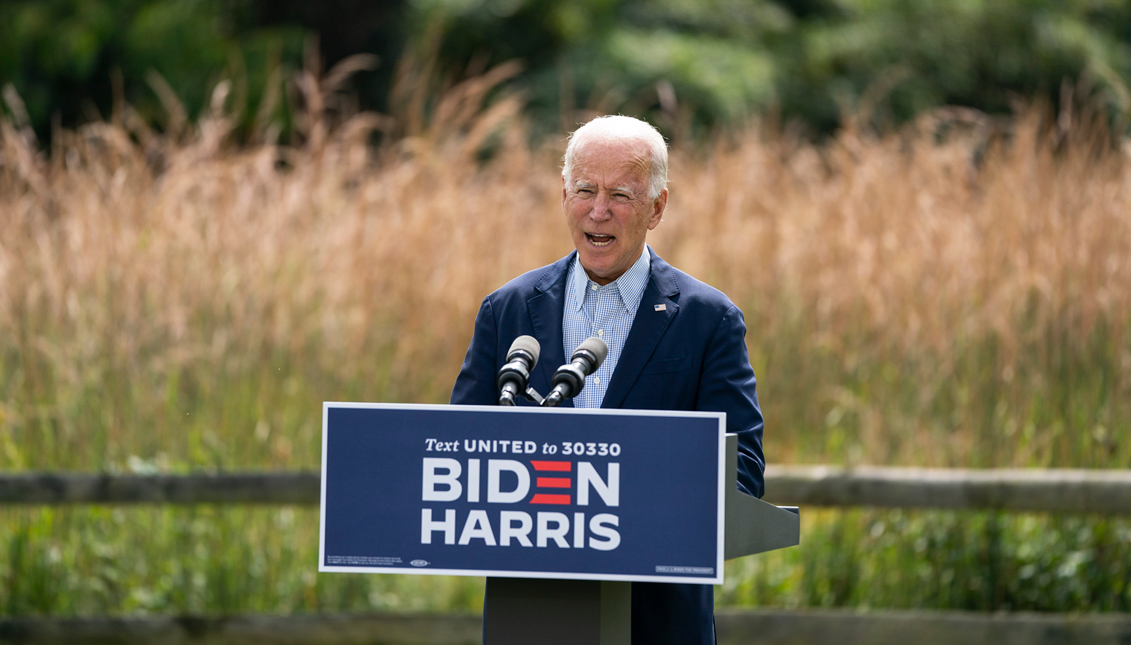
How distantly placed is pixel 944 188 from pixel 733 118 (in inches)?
259

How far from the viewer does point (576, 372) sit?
1751mm

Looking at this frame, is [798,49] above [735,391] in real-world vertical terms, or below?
above

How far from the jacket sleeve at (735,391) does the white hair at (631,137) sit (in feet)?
0.96

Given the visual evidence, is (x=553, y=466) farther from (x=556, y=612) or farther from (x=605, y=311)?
(x=605, y=311)

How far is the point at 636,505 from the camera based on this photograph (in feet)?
5.48

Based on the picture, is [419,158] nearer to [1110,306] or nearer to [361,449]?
[1110,306]

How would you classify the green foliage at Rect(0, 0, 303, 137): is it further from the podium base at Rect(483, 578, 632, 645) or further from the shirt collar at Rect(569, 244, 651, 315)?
the podium base at Rect(483, 578, 632, 645)

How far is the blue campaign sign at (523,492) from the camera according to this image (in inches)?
65.4

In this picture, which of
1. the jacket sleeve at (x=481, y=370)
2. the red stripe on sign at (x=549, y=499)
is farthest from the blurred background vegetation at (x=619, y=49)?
the red stripe on sign at (x=549, y=499)

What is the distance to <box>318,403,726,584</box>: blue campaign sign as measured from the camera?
166 cm

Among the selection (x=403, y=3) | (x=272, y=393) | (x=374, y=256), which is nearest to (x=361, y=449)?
(x=272, y=393)

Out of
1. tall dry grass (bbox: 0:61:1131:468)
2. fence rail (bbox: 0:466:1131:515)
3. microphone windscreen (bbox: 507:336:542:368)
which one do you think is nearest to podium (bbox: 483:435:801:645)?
microphone windscreen (bbox: 507:336:542:368)

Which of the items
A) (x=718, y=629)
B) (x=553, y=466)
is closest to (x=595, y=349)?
(x=553, y=466)

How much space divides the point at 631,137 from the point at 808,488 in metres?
2.42
